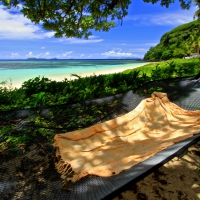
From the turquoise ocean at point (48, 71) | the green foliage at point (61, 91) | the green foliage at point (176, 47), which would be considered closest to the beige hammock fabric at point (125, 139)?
the green foliage at point (61, 91)

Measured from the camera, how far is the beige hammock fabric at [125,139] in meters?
2.00

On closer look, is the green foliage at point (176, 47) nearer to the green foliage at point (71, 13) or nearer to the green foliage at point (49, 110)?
the green foliage at point (71, 13)

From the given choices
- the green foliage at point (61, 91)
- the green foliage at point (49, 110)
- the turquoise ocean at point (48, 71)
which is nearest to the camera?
the green foliage at point (49, 110)

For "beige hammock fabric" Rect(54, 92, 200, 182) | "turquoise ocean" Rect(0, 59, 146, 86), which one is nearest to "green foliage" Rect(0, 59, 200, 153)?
"beige hammock fabric" Rect(54, 92, 200, 182)

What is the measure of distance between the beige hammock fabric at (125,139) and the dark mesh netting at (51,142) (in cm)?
13

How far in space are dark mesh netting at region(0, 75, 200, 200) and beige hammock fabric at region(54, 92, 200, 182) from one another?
0.13 meters

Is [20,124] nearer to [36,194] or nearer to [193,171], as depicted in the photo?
[36,194]

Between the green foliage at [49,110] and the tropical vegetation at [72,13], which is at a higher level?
the tropical vegetation at [72,13]

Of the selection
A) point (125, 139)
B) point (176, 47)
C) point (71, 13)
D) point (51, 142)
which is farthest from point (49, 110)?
point (176, 47)

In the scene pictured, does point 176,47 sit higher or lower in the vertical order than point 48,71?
higher

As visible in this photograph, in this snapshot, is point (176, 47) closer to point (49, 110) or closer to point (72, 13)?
point (72, 13)

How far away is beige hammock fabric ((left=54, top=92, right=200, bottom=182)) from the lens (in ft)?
6.56

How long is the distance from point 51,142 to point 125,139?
0.87 m

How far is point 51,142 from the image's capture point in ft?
8.07
